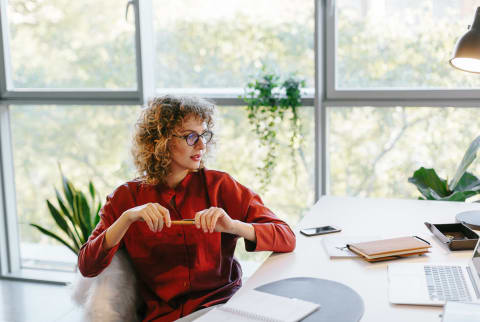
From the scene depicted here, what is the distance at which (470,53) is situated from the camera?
5.91 ft

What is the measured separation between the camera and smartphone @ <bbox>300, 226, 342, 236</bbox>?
6.63 feet

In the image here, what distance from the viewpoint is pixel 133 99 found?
3.52 meters

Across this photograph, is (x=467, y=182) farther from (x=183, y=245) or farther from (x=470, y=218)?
(x=183, y=245)

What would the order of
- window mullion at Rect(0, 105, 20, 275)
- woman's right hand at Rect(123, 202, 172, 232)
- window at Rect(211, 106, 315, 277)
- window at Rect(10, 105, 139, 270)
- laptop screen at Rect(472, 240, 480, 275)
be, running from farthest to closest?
window mullion at Rect(0, 105, 20, 275) → window at Rect(10, 105, 139, 270) → window at Rect(211, 106, 315, 277) → woman's right hand at Rect(123, 202, 172, 232) → laptop screen at Rect(472, 240, 480, 275)

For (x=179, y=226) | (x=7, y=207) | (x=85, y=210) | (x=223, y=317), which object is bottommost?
(x=7, y=207)

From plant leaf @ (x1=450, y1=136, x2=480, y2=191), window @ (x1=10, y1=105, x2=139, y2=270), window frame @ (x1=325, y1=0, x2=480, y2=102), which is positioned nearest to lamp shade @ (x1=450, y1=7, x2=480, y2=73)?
plant leaf @ (x1=450, y1=136, x2=480, y2=191)

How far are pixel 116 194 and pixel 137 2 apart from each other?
5.81 ft

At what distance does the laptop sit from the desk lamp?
0.41m

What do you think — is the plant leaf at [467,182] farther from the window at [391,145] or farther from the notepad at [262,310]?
the notepad at [262,310]

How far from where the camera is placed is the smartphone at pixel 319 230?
2.02m

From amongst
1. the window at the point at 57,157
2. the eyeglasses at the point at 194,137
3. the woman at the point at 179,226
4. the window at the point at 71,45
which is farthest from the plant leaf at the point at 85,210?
the eyeglasses at the point at 194,137

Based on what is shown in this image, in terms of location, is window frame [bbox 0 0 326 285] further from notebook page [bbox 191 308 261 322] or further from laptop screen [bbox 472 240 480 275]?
notebook page [bbox 191 308 261 322]


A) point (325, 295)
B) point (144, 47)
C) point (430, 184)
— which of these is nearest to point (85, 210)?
point (144, 47)

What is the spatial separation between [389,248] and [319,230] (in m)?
0.35
